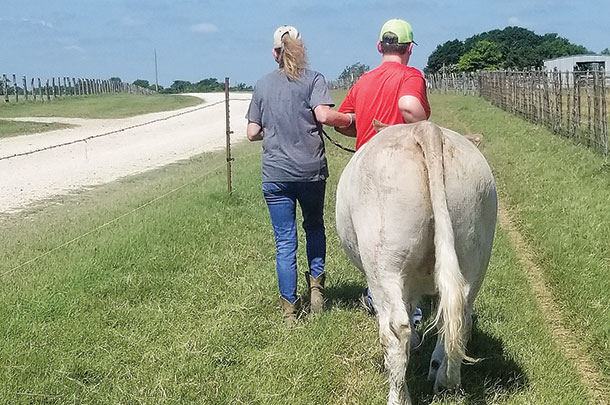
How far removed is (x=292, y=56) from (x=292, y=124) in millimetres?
530

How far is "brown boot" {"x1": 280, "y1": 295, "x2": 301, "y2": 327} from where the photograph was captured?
549cm

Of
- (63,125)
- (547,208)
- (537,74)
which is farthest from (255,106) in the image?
(63,125)

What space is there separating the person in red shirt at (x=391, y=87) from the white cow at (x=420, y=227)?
79cm

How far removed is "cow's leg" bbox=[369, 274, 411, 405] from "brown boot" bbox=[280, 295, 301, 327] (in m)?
1.75

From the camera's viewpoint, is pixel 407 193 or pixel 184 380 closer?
pixel 407 193

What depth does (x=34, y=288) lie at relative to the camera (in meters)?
5.60

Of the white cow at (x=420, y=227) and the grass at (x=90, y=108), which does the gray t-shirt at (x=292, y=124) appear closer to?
the white cow at (x=420, y=227)

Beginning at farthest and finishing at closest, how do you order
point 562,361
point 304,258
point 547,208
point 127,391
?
point 547,208 → point 304,258 → point 562,361 → point 127,391

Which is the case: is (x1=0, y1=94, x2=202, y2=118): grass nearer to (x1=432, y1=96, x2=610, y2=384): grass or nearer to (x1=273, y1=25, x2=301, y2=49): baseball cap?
(x1=432, y1=96, x2=610, y2=384): grass

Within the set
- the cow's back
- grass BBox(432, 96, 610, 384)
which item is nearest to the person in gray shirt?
the cow's back

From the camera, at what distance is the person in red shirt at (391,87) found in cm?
470

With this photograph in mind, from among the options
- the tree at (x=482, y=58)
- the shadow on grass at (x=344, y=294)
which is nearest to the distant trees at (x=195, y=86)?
the tree at (x=482, y=58)

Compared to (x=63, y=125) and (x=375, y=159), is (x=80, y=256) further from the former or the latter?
(x=63, y=125)

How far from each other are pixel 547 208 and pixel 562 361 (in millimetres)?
4810
